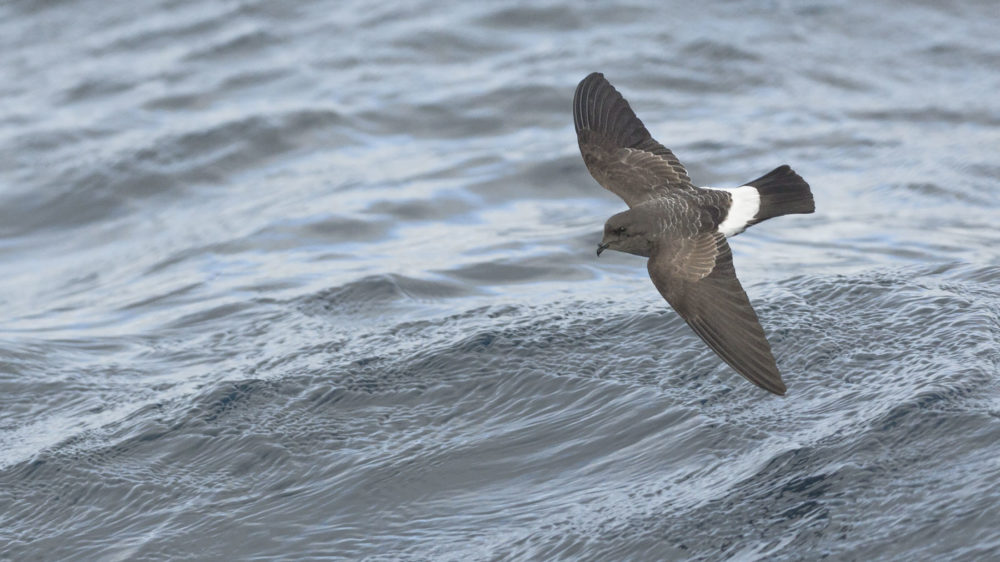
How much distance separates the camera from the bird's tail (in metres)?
4.84

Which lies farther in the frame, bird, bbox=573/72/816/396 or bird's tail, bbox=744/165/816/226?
bird's tail, bbox=744/165/816/226

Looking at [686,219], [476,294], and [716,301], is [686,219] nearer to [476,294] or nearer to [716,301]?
[716,301]

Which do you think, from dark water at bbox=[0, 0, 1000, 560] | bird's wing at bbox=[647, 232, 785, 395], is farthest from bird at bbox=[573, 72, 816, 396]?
dark water at bbox=[0, 0, 1000, 560]

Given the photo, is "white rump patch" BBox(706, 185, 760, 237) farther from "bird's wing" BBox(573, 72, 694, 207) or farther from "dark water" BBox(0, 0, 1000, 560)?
"dark water" BBox(0, 0, 1000, 560)

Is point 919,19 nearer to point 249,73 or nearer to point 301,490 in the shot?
point 249,73

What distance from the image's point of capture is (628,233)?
484cm

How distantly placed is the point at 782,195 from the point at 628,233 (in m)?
0.68

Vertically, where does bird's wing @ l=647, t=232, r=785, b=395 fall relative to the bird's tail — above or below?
below

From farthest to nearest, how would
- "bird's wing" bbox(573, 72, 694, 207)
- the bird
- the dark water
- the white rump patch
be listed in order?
"bird's wing" bbox(573, 72, 694, 207) < the white rump patch < the bird < the dark water

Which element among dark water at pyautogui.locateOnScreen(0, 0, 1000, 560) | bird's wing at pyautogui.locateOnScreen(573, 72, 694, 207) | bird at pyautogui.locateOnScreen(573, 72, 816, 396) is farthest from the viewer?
bird's wing at pyautogui.locateOnScreen(573, 72, 694, 207)

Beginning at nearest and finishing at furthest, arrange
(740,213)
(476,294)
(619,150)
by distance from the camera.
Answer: (740,213) < (619,150) < (476,294)

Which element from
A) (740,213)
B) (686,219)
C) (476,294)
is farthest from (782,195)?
(476,294)

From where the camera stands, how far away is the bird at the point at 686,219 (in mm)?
4297

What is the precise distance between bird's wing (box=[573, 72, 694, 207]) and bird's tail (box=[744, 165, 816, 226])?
432 mm
